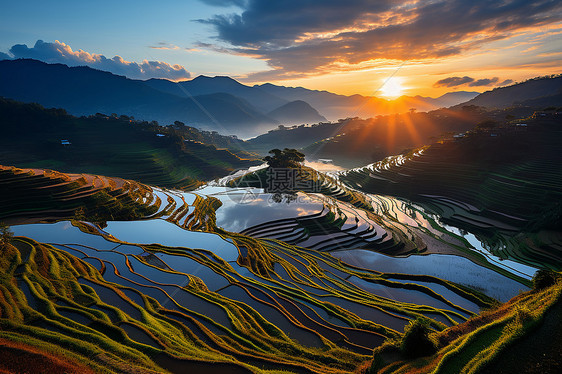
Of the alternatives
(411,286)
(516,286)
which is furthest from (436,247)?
(411,286)

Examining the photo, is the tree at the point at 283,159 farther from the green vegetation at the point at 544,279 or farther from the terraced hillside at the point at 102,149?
the green vegetation at the point at 544,279

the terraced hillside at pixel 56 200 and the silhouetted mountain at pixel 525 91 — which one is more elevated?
the silhouetted mountain at pixel 525 91

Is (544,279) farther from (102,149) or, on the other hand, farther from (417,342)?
(102,149)

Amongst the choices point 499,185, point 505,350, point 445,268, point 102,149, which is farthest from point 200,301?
point 102,149

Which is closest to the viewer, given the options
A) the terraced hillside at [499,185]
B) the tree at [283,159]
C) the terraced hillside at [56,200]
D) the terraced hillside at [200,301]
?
the terraced hillside at [200,301]

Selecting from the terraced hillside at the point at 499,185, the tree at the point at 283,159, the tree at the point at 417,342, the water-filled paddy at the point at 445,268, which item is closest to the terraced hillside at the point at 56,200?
the water-filled paddy at the point at 445,268

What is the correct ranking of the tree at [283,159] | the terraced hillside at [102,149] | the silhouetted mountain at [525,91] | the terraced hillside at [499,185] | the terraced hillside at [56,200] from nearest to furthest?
the terraced hillside at [56,200] → the terraced hillside at [499,185] → the tree at [283,159] → the terraced hillside at [102,149] → the silhouetted mountain at [525,91]

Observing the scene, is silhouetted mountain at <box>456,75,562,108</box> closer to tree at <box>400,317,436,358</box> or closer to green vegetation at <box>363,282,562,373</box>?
green vegetation at <box>363,282,562,373</box>

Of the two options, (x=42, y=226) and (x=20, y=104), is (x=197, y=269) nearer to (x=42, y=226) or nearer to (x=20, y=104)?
(x=42, y=226)
